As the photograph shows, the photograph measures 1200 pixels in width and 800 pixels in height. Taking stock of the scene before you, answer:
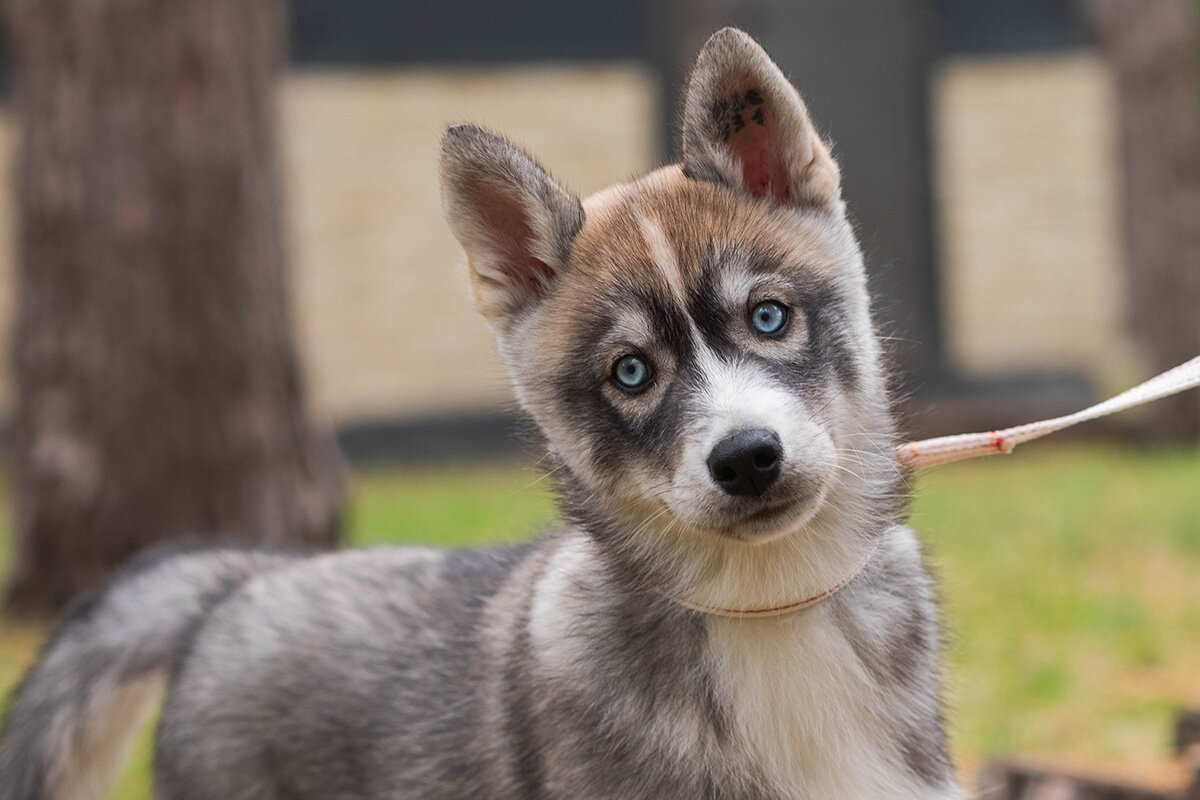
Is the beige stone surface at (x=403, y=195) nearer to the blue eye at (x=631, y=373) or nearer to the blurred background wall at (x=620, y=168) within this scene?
the blurred background wall at (x=620, y=168)

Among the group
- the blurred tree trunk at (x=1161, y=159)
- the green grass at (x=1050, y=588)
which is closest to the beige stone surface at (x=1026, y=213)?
the blurred tree trunk at (x=1161, y=159)

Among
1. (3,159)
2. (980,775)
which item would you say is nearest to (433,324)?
(3,159)

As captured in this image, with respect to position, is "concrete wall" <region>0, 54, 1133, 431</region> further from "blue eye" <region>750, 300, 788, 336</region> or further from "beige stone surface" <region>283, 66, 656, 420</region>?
"blue eye" <region>750, 300, 788, 336</region>

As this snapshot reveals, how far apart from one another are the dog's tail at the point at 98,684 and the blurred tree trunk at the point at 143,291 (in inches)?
118

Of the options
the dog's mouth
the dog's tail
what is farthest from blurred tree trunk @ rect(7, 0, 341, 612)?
the dog's mouth

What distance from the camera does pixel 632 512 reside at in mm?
3238

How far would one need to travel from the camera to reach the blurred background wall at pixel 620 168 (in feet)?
49.9

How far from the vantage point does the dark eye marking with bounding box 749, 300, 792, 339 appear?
3.13 m

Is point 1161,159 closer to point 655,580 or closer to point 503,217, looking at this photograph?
point 503,217

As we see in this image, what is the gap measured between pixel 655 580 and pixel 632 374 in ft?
1.62

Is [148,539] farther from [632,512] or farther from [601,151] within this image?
[601,151]

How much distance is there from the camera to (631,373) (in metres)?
3.17

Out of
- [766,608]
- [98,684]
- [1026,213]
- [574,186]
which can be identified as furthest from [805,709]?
[1026,213]

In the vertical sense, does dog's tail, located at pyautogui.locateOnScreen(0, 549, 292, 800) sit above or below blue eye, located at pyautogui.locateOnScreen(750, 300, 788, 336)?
below
